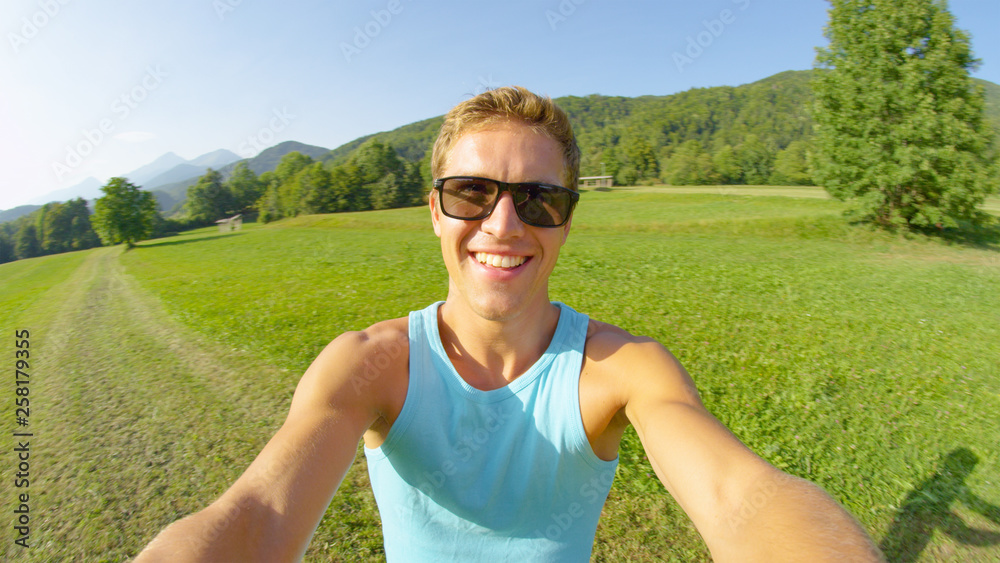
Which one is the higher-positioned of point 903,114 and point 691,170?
point 903,114

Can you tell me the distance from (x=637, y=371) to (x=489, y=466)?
0.63 m

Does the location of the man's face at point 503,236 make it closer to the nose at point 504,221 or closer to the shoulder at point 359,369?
the nose at point 504,221

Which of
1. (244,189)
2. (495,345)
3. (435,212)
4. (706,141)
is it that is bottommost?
(495,345)

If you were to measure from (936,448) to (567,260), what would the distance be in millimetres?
11933

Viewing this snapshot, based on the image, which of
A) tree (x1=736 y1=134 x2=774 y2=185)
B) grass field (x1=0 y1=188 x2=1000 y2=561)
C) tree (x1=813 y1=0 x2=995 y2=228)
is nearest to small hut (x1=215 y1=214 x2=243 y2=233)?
grass field (x1=0 y1=188 x2=1000 y2=561)

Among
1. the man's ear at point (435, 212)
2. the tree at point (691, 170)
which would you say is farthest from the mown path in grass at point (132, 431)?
the tree at point (691, 170)

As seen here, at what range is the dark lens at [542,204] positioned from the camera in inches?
68.7

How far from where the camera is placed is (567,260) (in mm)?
16312

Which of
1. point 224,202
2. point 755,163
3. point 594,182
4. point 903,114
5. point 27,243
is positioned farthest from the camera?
point 594,182

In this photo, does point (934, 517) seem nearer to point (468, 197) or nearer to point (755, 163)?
point (468, 197)

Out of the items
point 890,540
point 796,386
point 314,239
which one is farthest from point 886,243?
point 314,239

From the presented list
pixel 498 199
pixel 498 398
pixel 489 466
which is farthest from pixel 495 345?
pixel 498 199

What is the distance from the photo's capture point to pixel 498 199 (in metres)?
1.75

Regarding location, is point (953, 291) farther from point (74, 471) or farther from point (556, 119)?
point (74, 471)
